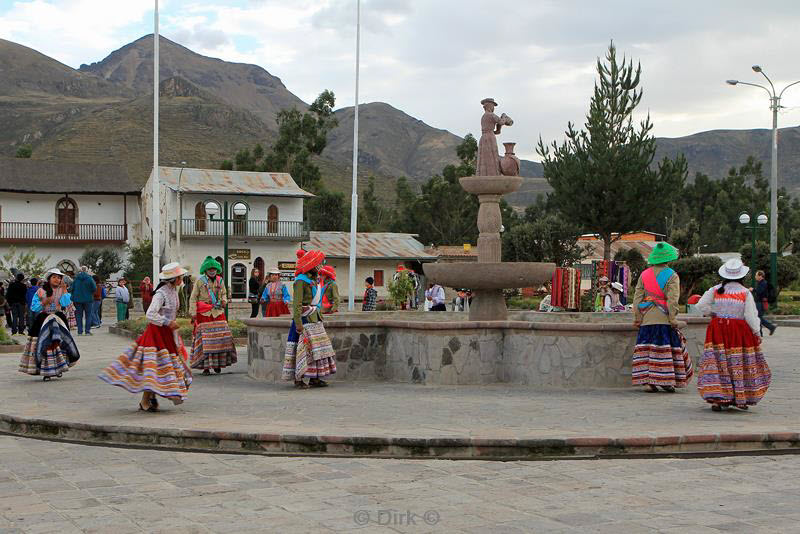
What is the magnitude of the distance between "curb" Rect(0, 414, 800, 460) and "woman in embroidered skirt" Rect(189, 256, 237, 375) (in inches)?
216

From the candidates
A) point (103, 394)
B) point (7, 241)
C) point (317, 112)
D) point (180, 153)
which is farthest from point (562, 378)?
point (180, 153)

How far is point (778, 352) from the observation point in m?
16.9

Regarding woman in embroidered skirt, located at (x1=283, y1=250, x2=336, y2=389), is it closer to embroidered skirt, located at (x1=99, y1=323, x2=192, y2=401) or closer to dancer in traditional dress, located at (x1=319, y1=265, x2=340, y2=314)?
Result: dancer in traditional dress, located at (x1=319, y1=265, x2=340, y2=314)

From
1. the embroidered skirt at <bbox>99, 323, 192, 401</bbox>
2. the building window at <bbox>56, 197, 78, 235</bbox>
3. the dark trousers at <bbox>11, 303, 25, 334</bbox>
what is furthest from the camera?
the building window at <bbox>56, 197, 78, 235</bbox>

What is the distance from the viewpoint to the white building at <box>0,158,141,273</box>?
172 feet

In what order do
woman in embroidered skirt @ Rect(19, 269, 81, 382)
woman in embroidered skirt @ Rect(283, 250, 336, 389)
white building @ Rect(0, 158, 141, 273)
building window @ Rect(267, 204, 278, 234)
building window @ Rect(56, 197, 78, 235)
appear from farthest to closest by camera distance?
1. building window @ Rect(56, 197, 78, 235)
2. building window @ Rect(267, 204, 278, 234)
3. white building @ Rect(0, 158, 141, 273)
4. woman in embroidered skirt @ Rect(19, 269, 81, 382)
5. woman in embroidered skirt @ Rect(283, 250, 336, 389)

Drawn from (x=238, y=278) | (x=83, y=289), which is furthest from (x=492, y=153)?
(x=238, y=278)

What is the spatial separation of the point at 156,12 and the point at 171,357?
2010cm

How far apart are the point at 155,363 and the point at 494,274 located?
4776mm

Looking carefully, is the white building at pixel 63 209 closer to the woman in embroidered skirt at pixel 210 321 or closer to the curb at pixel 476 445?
the woman in embroidered skirt at pixel 210 321

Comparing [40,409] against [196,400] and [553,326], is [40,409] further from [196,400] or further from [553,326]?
[553,326]

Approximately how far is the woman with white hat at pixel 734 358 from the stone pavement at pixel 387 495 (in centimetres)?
174

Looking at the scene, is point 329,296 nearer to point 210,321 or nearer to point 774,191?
point 210,321

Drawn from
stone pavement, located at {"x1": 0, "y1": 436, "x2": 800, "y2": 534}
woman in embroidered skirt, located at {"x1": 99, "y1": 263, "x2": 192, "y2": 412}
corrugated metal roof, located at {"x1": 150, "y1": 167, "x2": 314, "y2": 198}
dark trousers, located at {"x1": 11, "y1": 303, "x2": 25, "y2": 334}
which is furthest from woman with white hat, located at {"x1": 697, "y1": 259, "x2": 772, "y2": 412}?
corrugated metal roof, located at {"x1": 150, "y1": 167, "x2": 314, "y2": 198}
